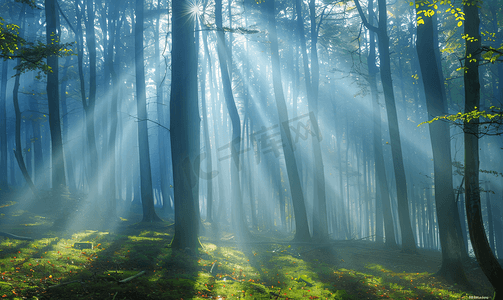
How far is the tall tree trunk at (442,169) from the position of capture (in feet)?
21.6

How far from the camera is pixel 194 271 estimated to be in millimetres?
6582

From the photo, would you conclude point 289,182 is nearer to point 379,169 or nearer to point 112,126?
point 379,169

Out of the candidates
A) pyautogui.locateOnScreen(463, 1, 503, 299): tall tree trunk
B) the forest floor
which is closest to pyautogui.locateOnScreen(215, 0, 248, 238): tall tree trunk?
the forest floor

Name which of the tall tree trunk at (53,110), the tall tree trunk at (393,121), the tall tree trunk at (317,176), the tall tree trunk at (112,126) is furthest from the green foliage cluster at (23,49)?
the tall tree trunk at (393,121)

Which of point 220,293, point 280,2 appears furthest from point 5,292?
point 280,2

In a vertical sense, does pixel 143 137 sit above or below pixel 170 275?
above

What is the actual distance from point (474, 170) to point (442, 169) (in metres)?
2.16

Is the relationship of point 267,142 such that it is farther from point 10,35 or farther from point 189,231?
point 10,35

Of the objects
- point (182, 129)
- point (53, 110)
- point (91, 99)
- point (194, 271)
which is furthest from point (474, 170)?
point (91, 99)

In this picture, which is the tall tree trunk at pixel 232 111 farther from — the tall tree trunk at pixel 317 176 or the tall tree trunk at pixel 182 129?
the tall tree trunk at pixel 182 129

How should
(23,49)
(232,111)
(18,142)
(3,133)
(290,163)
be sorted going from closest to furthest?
(23,49) → (290,163) → (232,111) → (18,142) → (3,133)

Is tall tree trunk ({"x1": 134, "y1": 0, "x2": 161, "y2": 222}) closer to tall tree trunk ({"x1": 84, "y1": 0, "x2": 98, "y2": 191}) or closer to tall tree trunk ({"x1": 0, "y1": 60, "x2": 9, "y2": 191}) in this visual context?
tall tree trunk ({"x1": 84, "y1": 0, "x2": 98, "y2": 191})

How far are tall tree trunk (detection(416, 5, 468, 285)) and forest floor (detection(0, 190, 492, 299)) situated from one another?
472 millimetres

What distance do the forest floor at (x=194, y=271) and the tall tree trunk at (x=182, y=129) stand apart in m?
0.71
